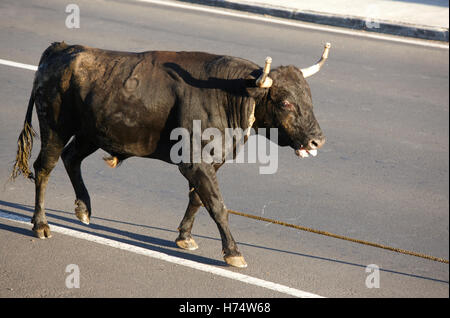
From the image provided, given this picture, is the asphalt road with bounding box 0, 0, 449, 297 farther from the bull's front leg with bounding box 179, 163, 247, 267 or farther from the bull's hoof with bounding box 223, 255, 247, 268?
the bull's front leg with bounding box 179, 163, 247, 267

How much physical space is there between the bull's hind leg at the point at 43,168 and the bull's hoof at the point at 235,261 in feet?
5.36

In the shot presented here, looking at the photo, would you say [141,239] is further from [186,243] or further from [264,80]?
[264,80]

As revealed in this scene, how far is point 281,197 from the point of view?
7.76m

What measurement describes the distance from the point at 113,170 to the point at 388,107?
14.8 ft

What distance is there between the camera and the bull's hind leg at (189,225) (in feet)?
20.9

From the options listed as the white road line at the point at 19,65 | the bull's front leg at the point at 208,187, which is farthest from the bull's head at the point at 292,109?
the white road line at the point at 19,65

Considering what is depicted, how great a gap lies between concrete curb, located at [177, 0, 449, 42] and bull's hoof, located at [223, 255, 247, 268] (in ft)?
29.5

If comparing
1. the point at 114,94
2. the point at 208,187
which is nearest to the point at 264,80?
the point at 208,187

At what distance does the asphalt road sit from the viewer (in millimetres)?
6047

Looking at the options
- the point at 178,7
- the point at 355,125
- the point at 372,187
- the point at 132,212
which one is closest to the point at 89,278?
the point at 132,212

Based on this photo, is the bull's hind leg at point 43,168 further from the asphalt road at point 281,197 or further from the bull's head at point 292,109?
the bull's head at point 292,109

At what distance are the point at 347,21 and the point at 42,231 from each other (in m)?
9.35

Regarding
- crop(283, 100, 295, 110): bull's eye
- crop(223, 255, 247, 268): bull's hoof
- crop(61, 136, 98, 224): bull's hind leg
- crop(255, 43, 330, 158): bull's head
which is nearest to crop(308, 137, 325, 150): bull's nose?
crop(255, 43, 330, 158): bull's head

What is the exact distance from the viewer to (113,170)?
803cm
